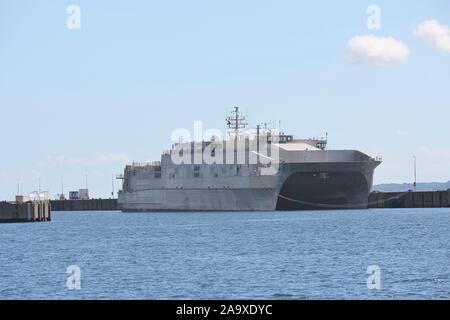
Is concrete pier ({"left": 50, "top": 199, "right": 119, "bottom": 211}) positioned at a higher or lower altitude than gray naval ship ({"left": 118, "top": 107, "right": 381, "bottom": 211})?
lower

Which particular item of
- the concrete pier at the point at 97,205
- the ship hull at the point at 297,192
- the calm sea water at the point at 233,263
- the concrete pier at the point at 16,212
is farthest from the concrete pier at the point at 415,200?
the concrete pier at the point at 97,205

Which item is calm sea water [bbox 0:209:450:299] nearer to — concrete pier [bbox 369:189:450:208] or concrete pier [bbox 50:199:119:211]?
concrete pier [bbox 369:189:450:208]

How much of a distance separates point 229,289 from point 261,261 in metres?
12.2

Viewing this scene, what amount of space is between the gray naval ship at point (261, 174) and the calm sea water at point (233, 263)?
27.1 m

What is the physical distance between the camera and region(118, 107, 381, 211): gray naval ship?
10681cm

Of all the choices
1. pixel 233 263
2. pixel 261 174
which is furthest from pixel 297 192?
pixel 233 263

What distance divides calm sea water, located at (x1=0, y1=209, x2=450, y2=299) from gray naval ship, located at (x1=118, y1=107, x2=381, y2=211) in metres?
27.1

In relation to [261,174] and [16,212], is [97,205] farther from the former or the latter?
[16,212]

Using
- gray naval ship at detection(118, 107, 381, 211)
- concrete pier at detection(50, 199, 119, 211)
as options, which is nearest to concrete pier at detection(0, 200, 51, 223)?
gray naval ship at detection(118, 107, 381, 211)

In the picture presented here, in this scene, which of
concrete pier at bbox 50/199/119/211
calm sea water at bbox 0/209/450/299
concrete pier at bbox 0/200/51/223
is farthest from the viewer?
concrete pier at bbox 50/199/119/211

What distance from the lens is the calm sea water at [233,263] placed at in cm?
3553

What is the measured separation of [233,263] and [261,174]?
63.5 metres
